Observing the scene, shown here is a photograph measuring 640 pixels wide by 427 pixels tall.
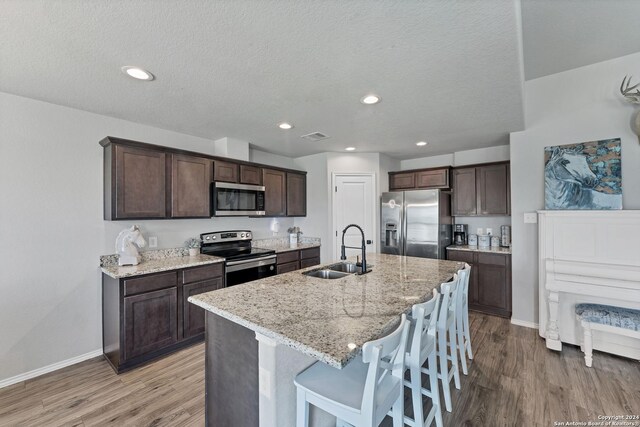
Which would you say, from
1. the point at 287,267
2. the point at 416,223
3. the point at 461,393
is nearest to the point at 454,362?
the point at 461,393

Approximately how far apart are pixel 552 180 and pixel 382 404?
3.28m

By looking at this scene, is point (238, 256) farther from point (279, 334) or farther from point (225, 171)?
point (279, 334)

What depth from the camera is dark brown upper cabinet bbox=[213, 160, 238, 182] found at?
347cm

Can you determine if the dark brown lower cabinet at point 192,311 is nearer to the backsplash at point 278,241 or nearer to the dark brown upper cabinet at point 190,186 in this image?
the dark brown upper cabinet at point 190,186

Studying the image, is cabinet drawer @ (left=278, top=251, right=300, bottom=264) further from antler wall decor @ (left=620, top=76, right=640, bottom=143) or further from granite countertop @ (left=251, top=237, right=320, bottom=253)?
antler wall decor @ (left=620, top=76, right=640, bottom=143)

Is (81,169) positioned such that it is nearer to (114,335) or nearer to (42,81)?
(42,81)

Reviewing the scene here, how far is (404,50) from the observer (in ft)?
5.64

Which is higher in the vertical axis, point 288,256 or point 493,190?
point 493,190

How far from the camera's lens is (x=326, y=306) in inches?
60.2

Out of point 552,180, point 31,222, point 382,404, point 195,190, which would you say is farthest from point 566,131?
point 31,222

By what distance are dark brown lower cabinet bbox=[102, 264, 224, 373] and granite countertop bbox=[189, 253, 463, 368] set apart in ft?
4.13

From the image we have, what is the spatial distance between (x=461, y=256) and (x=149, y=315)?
13.4 ft

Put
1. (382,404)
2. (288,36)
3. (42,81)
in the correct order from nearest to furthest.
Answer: (382,404) → (288,36) → (42,81)

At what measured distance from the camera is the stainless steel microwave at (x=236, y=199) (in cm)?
343
